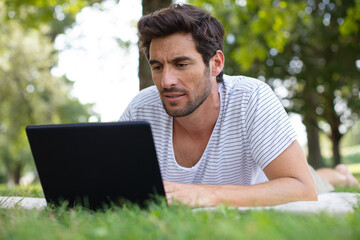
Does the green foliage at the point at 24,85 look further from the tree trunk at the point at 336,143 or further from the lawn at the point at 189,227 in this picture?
the lawn at the point at 189,227

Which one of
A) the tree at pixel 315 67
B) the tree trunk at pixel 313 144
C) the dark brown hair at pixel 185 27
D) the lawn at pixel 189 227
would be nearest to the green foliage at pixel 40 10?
the dark brown hair at pixel 185 27

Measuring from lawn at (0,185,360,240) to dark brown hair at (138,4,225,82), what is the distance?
1575 millimetres

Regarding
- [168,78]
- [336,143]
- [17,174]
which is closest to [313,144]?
[336,143]

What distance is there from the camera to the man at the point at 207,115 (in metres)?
2.67

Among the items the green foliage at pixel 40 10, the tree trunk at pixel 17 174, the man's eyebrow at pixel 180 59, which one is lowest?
the tree trunk at pixel 17 174

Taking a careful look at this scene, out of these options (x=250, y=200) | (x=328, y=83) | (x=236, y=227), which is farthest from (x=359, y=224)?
(x=328, y=83)

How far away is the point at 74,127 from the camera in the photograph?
76.9 inches

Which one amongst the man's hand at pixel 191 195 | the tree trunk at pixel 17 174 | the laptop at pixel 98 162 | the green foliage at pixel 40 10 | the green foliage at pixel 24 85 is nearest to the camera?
the laptop at pixel 98 162

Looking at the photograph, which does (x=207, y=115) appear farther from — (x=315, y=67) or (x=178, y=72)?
(x=315, y=67)

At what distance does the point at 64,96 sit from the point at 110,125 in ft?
57.2

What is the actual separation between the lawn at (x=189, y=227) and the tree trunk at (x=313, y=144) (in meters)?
14.1

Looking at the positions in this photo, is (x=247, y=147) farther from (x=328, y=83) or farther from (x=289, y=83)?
(x=289, y=83)

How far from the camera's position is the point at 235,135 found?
9.82 feet

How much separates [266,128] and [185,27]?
988 millimetres
